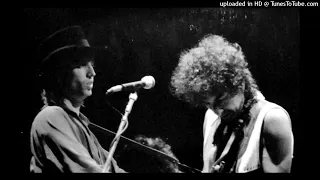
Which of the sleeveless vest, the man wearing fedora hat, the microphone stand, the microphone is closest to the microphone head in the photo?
the microphone

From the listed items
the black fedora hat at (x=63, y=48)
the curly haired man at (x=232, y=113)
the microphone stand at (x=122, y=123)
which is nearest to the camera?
the curly haired man at (x=232, y=113)

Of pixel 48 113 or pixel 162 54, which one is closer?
pixel 48 113

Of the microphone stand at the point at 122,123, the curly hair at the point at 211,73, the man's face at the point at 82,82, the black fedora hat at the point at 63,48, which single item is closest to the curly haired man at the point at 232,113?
the curly hair at the point at 211,73

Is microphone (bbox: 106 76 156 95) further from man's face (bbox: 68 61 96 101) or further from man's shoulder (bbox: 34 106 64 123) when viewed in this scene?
man's shoulder (bbox: 34 106 64 123)

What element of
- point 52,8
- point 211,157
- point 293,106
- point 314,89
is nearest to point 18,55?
point 52,8

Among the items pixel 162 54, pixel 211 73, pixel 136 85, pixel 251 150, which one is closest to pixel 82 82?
pixel 136 85

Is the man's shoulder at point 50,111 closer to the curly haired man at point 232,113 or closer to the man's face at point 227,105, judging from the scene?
the curly haired man at point 232,113

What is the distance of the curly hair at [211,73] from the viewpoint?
9.80 ft

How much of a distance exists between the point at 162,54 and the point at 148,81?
307 mm

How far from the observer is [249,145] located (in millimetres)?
2930

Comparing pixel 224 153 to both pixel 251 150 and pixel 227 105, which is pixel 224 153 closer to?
pixel 251 150

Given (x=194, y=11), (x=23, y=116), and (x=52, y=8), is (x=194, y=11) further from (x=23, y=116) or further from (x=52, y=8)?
(x=23, y=116)

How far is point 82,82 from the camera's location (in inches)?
124

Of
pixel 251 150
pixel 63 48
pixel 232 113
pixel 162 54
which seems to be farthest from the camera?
pixel 162 54
